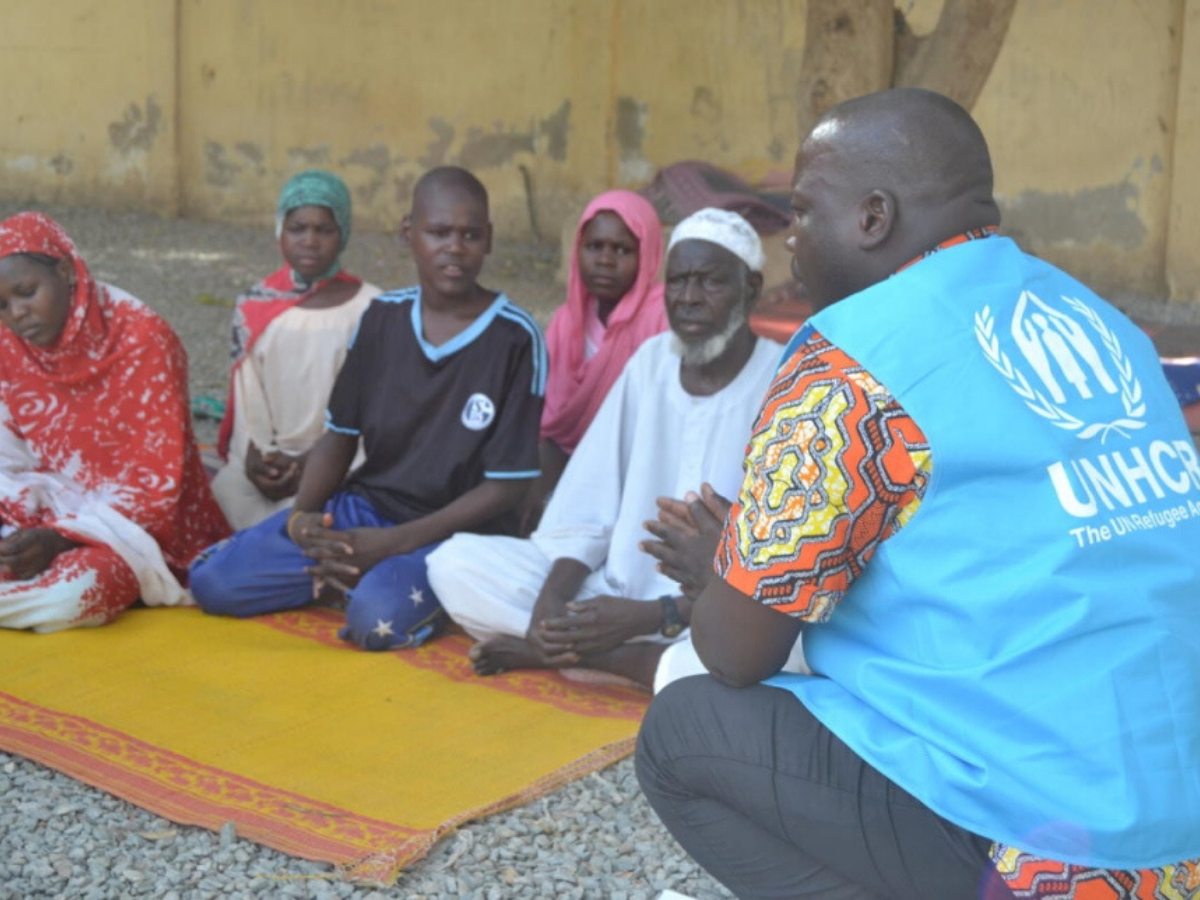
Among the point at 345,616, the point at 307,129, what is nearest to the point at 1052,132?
the point at 307,129

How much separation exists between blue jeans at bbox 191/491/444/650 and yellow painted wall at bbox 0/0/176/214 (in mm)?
7355

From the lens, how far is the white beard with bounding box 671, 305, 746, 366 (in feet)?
13.5

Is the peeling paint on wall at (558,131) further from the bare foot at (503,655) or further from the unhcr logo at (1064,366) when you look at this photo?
the unhcr logo at (1064,366)

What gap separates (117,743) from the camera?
3635 mm

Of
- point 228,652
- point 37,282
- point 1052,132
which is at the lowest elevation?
point 228,652

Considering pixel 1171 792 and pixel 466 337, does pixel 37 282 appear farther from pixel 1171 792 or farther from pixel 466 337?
pixel 1171 792

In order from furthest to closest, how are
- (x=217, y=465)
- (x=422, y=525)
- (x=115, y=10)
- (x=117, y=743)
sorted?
(x=115, y=10) < (x=217, y=465) < (x=422, y=525) < (x=117, y=743)

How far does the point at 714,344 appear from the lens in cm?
413

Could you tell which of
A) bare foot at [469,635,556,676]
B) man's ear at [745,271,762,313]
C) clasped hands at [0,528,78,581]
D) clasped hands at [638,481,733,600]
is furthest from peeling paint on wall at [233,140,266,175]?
clasped hands at [638,481,733,600]

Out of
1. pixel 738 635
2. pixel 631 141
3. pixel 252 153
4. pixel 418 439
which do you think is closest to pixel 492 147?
pixel 631 141

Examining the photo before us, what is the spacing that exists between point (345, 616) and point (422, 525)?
39cm

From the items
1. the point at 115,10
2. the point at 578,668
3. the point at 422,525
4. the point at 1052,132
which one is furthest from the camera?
the point at 115,10

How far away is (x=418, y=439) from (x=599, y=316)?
1.01 meters

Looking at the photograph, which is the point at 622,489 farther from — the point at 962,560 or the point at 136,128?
the point at 136,128
